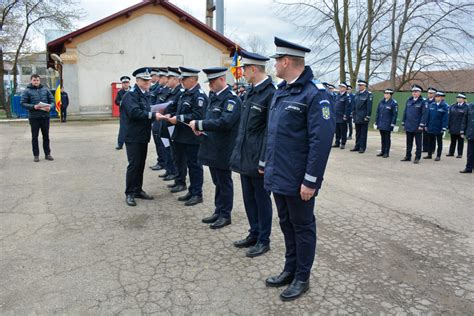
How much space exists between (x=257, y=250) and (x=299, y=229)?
1.06 meters

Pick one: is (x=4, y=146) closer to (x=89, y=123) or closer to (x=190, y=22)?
(x=89, y=123)

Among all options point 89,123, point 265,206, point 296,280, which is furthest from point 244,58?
point 89,123

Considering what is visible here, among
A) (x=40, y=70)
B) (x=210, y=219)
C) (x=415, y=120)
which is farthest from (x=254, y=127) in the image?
(x=40, y=70)

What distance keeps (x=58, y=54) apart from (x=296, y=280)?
21438 mm

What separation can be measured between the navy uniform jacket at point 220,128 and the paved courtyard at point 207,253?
92 centimetres

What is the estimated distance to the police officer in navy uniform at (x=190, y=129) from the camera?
229 inches

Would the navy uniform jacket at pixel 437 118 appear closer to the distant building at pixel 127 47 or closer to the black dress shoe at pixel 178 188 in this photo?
the black dress shoe at pixel 178 188

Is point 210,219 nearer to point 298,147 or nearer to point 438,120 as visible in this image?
point 298,147

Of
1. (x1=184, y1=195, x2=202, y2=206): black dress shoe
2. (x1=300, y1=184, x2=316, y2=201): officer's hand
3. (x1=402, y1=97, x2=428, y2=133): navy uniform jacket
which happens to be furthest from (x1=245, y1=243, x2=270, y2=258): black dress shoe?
(x1=402, y1=97, x2=428, y2=133): navy uniform jacket

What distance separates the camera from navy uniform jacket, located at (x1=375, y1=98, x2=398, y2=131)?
36.3 ft

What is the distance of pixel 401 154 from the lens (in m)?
11.6

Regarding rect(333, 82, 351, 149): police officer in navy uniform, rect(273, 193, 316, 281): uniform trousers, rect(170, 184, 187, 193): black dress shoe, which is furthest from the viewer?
rect(333, 82, 351, 149): police officer in navy uniform

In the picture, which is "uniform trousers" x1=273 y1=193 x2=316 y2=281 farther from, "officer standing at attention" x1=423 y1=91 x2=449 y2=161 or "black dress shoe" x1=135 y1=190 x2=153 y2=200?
"officer standing at attention" x1=423 y1=91 x2=449 y2=161

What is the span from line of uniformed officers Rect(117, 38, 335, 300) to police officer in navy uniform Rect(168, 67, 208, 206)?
0.6 inches
